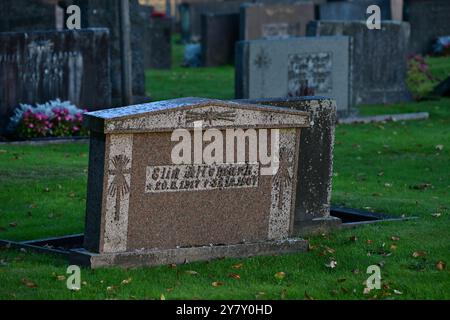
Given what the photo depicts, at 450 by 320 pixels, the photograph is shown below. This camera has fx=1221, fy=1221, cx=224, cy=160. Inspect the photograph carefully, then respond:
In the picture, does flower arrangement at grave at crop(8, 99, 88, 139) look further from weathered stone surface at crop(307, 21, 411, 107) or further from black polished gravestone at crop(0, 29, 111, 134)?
weathered stone surface at crop(307, 21, 411, 107)

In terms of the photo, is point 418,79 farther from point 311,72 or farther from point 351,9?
point 351,9

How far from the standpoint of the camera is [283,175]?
1062 centimetres

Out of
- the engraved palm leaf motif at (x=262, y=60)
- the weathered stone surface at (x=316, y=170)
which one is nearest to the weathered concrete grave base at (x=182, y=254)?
the weathered stone surface at (x=316, y=170)

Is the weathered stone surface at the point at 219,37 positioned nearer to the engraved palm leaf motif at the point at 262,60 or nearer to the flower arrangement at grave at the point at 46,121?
the engraved palm leaf motif at the point at 262,60

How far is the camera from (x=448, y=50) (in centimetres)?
3328

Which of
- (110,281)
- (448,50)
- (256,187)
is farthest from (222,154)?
(448,50)

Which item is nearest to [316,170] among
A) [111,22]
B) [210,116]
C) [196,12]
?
[210,116]

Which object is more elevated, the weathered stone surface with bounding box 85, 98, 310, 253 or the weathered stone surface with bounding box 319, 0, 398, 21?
the weathered stone surface with bounding box 319, 0, 398, 21

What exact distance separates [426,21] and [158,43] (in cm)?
741

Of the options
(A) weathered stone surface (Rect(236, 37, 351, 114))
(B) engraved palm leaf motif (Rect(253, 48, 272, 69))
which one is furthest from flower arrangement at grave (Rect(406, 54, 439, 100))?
(B) engraved palm leaf motif (Rect(253, 48, 272, 69))

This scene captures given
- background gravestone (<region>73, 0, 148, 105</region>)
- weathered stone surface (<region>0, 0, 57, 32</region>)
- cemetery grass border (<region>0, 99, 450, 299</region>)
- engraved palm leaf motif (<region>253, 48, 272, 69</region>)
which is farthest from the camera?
weathered stone surface (<region>0, 0, 57, 32</region>)

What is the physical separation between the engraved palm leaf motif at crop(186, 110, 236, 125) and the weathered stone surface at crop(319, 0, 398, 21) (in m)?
20.0

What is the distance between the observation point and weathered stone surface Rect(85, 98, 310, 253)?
975 centimetres
